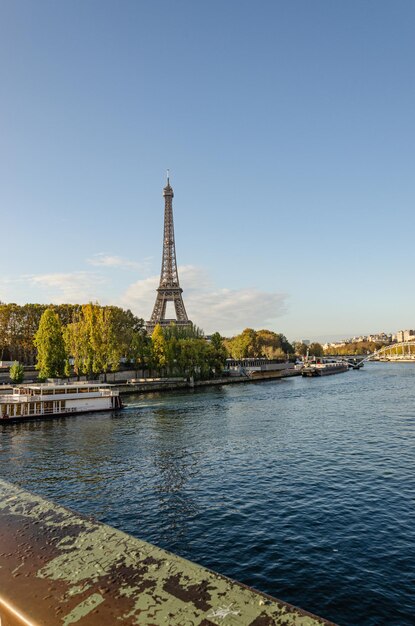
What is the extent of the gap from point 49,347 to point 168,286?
93.4 metres

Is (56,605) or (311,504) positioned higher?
(56,605)

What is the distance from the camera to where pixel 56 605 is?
13.6 feet

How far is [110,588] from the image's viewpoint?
441cm

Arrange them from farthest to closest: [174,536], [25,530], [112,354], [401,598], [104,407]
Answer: [112,354] → [104,407] → [174,536] → [401,598] → [25,530]

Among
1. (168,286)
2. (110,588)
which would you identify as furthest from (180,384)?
(110,588)

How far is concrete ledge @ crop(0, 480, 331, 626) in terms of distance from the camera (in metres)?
3.91

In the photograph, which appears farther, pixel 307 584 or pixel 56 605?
pixel 307 584

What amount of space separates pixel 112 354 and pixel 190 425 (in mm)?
44570

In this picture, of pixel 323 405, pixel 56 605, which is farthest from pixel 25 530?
pixel 323 405

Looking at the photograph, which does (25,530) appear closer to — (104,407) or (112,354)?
(104,407)

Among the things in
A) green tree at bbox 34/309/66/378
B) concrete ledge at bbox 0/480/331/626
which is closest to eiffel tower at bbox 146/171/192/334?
green tree at bbox 34/309/66/378

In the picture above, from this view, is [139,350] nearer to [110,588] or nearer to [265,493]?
[265,493]

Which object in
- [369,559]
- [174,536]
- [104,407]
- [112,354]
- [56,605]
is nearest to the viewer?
[56,605]

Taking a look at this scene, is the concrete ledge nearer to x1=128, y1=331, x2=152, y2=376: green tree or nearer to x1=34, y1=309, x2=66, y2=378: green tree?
x1=34, y1=309, x2=66, y2=378: green tree
